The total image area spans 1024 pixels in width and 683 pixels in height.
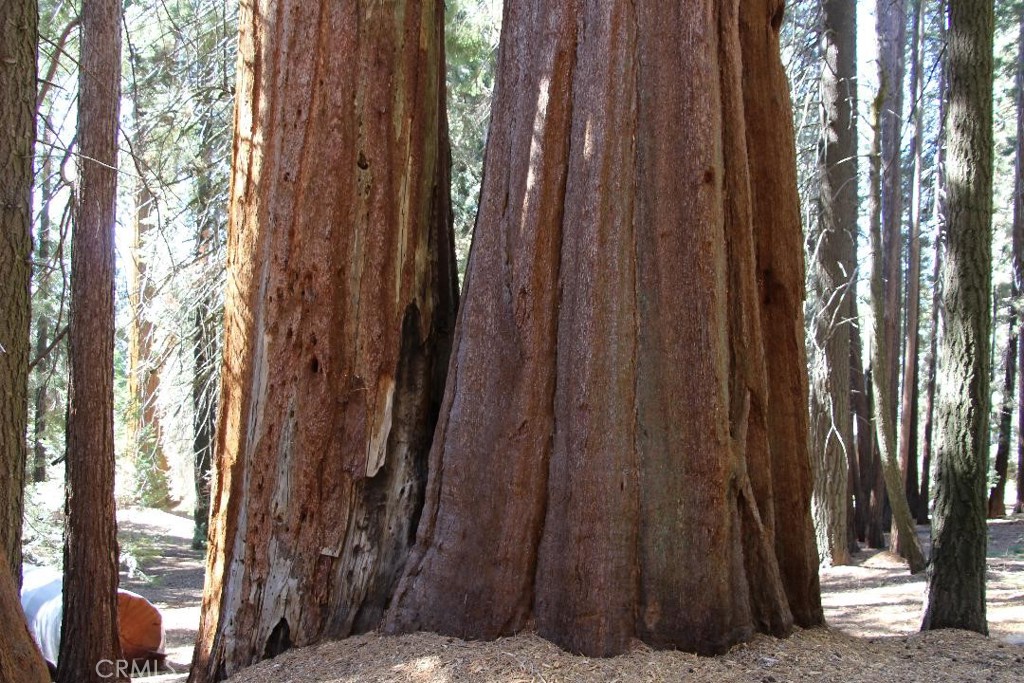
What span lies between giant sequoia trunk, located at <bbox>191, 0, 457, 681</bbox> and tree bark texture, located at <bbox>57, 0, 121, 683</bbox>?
3.74 meters

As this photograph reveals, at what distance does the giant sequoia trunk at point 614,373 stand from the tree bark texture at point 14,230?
8.01 ft

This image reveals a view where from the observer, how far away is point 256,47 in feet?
17.4

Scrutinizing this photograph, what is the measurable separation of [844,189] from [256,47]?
8.32m

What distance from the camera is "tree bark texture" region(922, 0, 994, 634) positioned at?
5359 millimetres

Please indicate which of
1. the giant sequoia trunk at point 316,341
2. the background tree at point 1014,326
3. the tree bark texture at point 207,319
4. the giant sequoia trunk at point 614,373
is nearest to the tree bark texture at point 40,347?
the tree bark texture at point 207,319

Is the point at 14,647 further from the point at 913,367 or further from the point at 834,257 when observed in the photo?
the point at 913,367

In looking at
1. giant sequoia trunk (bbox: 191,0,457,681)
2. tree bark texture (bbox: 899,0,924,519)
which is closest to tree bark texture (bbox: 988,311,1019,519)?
tree bark texture (bbox: 899,0,924,519)

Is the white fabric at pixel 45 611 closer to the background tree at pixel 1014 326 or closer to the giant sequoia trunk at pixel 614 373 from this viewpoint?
the giant sequoia trunk at pixel 614 373

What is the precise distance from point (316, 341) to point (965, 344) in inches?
141

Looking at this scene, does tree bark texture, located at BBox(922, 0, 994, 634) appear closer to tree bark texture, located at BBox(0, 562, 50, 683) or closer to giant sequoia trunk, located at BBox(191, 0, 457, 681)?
giant sequoia trunk, located at BBox(191, 0, 457, 681)

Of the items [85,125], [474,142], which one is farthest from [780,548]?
[474,142]

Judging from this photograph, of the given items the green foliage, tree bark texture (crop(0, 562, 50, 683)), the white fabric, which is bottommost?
the white fabric

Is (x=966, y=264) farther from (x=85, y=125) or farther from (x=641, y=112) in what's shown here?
(x=85, y=125)

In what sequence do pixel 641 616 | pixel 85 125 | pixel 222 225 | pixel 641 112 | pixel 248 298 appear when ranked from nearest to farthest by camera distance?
pixel 641 616
pixel 641 112
pixel 248 298
pixel 85 125
pixel 222 225
